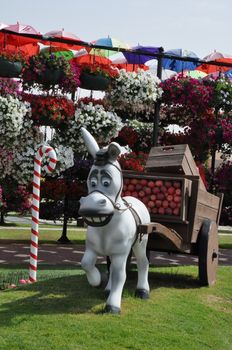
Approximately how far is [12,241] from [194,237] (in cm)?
1023

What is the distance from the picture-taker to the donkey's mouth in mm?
6379

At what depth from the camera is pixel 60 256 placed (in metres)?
14.5

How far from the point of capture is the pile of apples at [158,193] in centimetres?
845

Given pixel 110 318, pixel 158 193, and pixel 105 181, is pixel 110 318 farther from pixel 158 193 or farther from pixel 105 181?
pixel 158 193

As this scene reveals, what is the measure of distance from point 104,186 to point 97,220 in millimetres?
473

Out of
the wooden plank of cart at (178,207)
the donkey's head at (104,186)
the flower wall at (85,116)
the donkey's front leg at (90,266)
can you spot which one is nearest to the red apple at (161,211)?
the wooden plank of cart at (178,207)

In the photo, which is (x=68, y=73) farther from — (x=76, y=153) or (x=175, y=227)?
(x=175, y=227)

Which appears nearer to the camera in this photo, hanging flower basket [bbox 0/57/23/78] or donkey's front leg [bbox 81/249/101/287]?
donkey's front leg [bbox 81/249/101/287]

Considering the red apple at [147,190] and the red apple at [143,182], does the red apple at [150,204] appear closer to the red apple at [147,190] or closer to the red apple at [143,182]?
the red apple at [147,190]

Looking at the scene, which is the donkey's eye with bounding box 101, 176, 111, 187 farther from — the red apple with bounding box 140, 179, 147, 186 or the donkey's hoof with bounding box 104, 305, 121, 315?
the red apple with bounding box 140, 179, 147, 186

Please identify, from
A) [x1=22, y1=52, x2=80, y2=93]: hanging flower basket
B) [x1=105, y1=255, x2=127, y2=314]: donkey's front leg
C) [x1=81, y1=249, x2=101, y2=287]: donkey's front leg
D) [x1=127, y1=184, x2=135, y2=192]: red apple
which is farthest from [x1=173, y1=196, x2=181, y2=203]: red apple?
[x1=22, y1=52, x2=80, y2=93]: hanging flower basket

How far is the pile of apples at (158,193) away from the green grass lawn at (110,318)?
1.28 m

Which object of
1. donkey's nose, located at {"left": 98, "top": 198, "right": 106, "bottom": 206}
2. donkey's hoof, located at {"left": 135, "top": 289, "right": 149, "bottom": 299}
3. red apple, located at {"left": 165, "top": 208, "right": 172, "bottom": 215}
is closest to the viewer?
donkey's nose, located at {"left": 98, "top": 198, "right": 106, "bottom": 206}

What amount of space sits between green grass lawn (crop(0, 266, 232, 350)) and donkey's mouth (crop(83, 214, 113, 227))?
1.09 m
